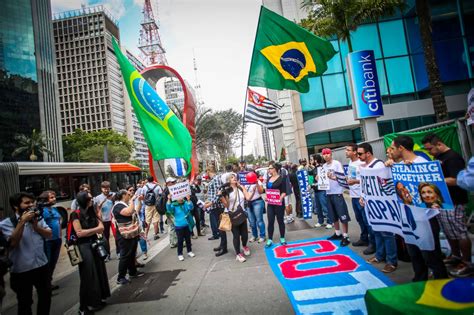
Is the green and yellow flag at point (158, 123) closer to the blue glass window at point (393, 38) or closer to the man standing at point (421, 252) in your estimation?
the man standing at point (421, 252)

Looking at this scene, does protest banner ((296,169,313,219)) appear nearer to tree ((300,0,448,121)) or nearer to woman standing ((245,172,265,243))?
woman standing ((245,172,265,243))

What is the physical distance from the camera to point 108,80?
10194 cm

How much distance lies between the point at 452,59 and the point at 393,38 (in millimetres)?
4787

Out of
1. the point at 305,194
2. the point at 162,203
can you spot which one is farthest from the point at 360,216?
the point at 162,203

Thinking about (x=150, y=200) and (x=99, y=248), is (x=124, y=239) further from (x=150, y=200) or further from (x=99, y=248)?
(x=150, y=200)

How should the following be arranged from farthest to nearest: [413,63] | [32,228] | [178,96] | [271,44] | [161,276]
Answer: [178,96] → [413,63] → [271,44] → [161,276] → [32,228]

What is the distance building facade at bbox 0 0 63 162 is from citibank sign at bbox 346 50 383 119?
55.6m

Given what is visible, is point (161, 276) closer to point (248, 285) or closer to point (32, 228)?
point (248, 285)

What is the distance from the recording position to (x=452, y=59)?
22.1 meters

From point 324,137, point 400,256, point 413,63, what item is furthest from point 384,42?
point 400,256

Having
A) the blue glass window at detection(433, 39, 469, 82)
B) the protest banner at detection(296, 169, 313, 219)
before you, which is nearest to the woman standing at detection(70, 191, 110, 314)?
the protest banner at detection(296, 169, 313, 219)

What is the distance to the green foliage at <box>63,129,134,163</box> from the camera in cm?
4866

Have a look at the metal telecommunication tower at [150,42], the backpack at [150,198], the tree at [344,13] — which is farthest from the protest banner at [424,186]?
the metal telecommunication tower at [150,42]

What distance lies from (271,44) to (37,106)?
247 feet
